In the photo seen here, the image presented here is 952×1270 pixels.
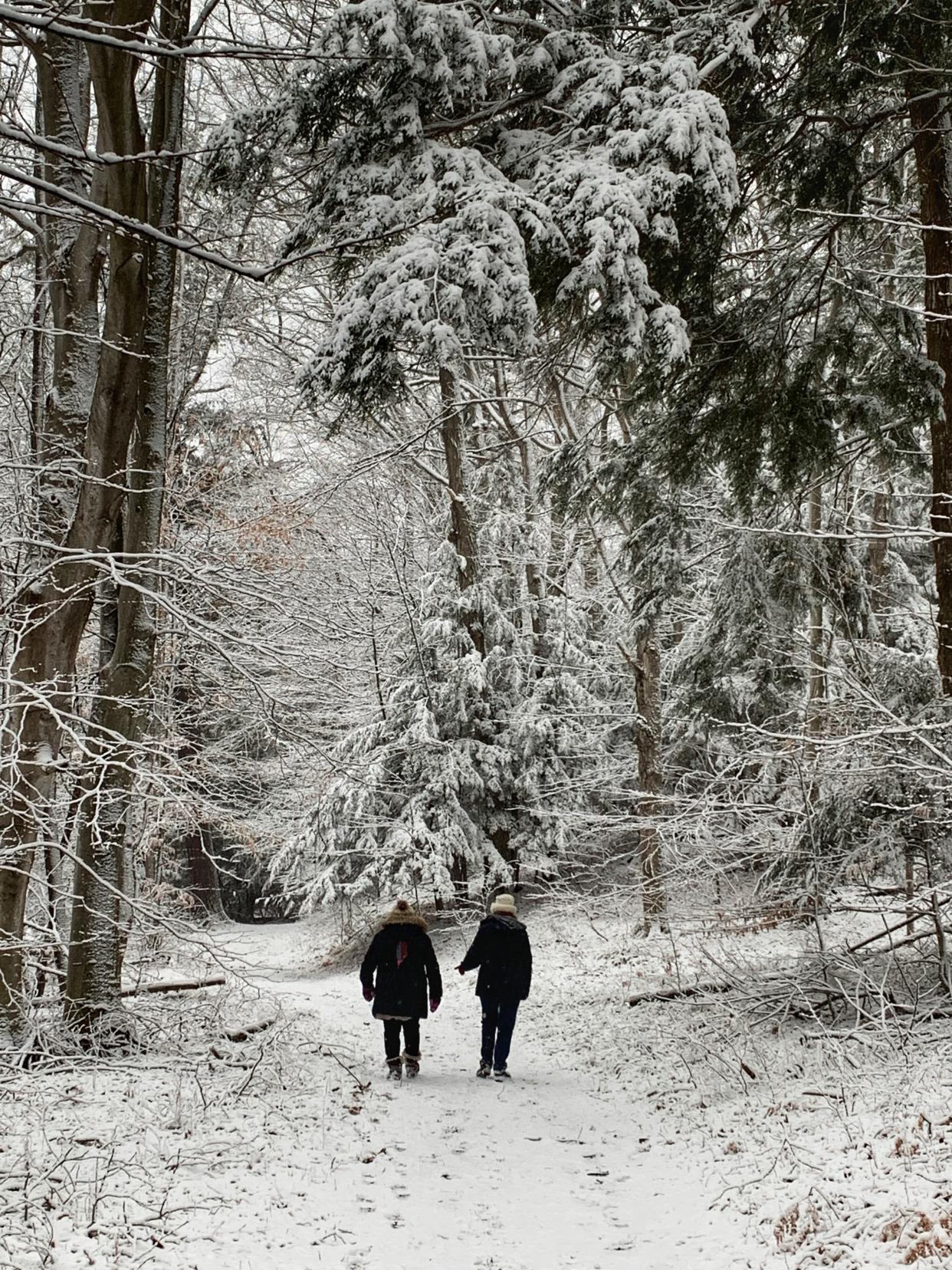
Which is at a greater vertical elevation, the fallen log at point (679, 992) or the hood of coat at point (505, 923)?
the hood of coat at point (505, 923)

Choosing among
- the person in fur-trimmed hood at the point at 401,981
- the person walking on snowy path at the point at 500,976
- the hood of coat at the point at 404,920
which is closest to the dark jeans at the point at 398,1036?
the person in fur-trimmed hood at the point at 401,981

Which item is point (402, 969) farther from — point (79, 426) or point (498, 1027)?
point (79, 426)

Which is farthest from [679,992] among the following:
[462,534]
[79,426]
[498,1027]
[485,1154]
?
[462,534]

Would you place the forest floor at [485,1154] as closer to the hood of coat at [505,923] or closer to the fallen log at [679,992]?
the fallen log at [679,992]

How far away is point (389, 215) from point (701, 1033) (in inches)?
274

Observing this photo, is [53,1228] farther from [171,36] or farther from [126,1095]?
[171,36]

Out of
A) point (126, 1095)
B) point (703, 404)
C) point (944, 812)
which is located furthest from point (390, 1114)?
point (703, 404)

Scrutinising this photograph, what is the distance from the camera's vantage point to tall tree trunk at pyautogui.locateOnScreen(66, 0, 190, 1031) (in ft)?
26.9

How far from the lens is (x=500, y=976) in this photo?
9.11 meters

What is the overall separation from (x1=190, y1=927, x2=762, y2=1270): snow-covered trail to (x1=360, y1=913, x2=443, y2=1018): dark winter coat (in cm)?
63

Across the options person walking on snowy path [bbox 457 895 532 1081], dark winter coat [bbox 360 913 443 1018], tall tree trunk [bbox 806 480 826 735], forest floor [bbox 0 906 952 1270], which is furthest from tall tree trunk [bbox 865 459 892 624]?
dark winter coat [bbox 360 913 443 1018]

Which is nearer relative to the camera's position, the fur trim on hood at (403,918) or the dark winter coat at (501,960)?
the dark winter coat at (501,960)

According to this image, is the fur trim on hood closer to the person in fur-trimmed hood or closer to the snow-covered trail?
the person in fur-trimmed hood

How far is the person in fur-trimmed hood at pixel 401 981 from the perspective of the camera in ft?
29.0
